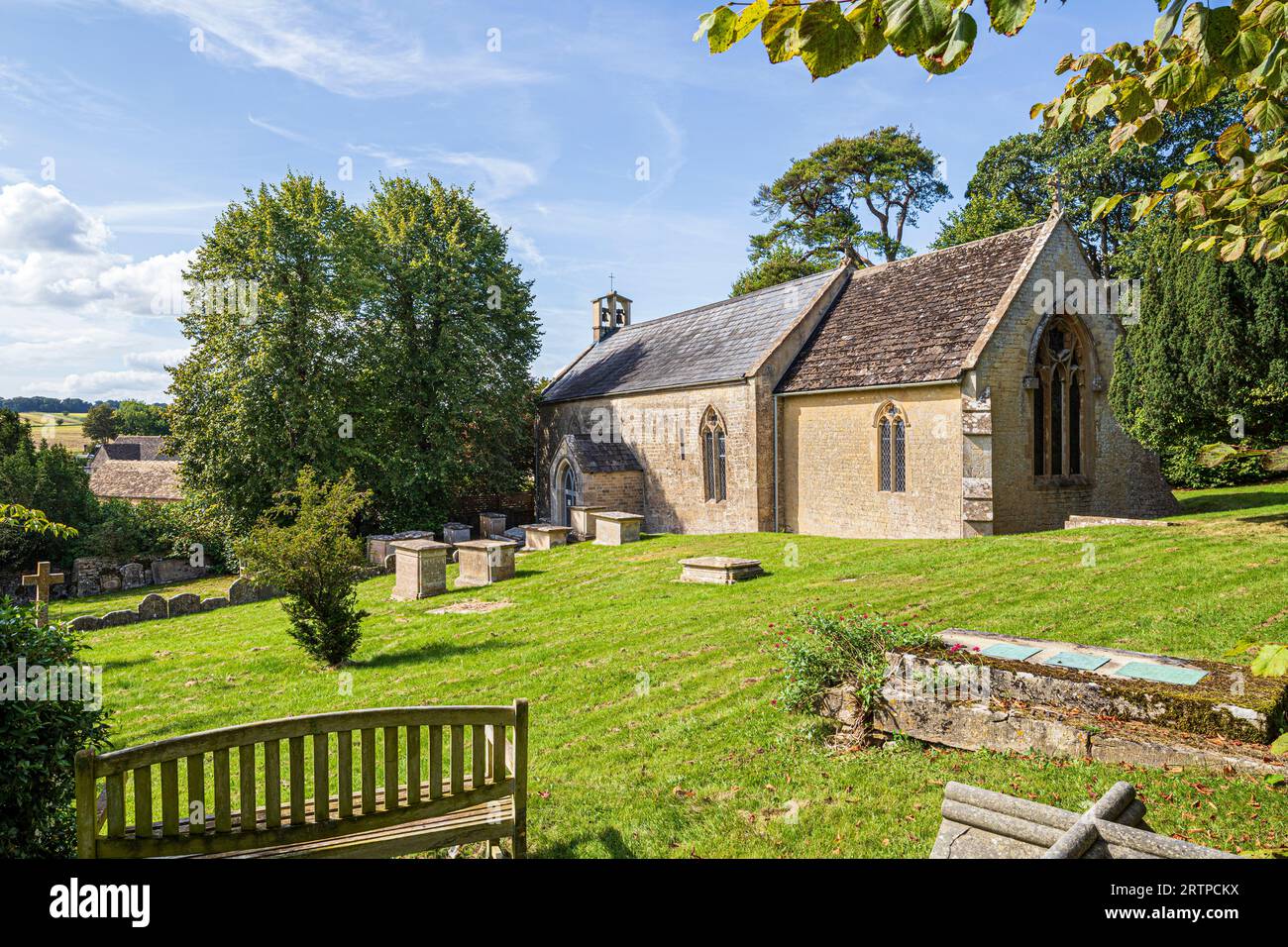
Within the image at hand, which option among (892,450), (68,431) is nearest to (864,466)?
(892,450)

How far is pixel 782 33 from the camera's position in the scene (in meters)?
2.48

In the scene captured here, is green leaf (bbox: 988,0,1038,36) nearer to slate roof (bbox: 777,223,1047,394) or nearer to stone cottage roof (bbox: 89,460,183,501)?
slate roof (bbox: 777,223,1047,394)

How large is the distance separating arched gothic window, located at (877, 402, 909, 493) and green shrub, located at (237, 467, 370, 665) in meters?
13.3

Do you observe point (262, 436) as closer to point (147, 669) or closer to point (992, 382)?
point (147, 669)

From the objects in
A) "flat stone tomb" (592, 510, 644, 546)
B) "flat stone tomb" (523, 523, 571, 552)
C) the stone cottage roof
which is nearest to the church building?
"flat stone tomb" (592, 510, 644, 546)

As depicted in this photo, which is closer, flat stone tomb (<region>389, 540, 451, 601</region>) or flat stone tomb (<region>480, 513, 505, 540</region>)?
flat stone tomb (<region>389, 540, 451, 601</region>)

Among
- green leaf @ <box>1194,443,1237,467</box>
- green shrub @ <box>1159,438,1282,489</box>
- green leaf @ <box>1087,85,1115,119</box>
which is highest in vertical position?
green leaf @ <box>1087,85,1115,119</box>

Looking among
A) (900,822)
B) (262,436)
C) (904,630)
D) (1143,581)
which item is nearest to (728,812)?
(900,822)

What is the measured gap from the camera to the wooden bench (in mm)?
3639

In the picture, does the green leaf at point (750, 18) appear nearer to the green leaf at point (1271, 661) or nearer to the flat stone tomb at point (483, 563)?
the green leaf at point (1271, 661)

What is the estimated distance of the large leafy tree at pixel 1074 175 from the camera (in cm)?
3091

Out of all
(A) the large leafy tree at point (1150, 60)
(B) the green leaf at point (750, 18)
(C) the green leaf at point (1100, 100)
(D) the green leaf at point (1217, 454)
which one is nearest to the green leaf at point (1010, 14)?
(A) the large leafy tree at point (1150, 60)

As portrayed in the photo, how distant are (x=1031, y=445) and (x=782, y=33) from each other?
696 inches

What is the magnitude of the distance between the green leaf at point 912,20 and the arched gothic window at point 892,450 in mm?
16774
